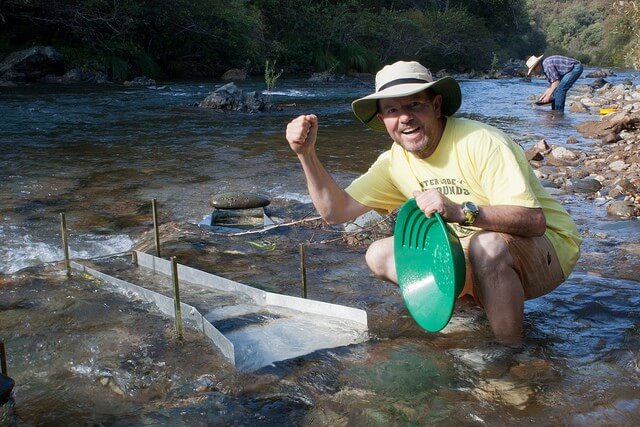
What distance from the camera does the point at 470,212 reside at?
2525 mm

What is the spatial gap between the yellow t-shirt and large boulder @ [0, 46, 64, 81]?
1775 centimetres

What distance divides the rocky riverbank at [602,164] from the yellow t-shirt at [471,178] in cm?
261

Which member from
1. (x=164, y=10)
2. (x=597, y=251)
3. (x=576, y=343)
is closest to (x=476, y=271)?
(x=576, y=343)

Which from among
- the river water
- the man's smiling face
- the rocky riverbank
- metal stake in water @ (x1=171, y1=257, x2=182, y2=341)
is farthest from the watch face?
the rocky riverbank

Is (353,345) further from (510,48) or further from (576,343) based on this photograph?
(510,48)

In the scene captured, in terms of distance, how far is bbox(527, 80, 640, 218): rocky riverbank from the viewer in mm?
5762

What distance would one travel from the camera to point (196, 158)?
8328 mm

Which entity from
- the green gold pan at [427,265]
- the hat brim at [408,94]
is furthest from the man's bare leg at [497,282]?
the hat brim at [408,94]

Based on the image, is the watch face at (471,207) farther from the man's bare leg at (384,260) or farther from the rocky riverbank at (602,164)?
the rocky riverbank at (602,164)

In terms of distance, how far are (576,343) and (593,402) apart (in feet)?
1.86

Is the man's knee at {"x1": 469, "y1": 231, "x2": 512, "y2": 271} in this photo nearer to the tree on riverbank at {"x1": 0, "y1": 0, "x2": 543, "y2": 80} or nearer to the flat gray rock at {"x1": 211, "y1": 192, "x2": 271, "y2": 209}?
the flat gray rock at {"x1": 211, "y1": 192, "x2": 271, "y2": 209}

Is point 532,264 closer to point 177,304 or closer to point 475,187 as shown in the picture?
point 475,187

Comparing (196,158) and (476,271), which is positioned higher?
(476,271)

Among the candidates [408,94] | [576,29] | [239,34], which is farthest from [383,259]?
[576,29]
